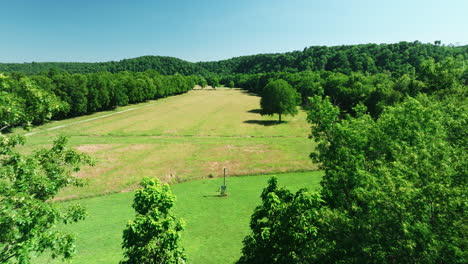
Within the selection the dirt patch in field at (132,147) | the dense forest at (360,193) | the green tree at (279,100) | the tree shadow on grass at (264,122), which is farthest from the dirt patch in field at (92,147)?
the green tree at (279,100)

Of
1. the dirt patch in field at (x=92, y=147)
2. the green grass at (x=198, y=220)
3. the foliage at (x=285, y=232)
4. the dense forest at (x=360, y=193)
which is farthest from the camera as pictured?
the dirt patch in field at (x=92, y=147)

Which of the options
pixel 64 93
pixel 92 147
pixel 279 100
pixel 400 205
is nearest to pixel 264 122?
pixel 279 100

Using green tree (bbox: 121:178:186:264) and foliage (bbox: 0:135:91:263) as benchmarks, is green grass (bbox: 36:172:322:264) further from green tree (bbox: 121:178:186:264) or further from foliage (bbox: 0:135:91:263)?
green tree (bbox: 121:178:186:264)

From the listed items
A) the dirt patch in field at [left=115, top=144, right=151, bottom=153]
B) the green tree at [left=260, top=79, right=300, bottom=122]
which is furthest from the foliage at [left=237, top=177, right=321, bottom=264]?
the green tree at [left=260, top=79, right=300, bottom=122]

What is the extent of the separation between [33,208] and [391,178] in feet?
51.4

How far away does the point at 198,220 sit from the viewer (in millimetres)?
26516

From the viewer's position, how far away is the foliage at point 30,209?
9.58 metres

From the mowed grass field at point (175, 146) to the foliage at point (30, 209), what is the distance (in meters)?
22.6

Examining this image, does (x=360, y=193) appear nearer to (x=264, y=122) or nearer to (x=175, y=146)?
(x=175, y=146)

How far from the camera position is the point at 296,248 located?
12.5m

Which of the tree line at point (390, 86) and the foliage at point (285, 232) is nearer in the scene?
the foliage at point (285, 232)

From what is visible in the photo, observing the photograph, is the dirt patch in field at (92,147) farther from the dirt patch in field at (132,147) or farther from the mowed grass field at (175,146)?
the dirt patch in field at (132,147)

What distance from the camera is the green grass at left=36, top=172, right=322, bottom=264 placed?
21156 mm

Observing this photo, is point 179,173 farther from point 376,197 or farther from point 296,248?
point 376,197
